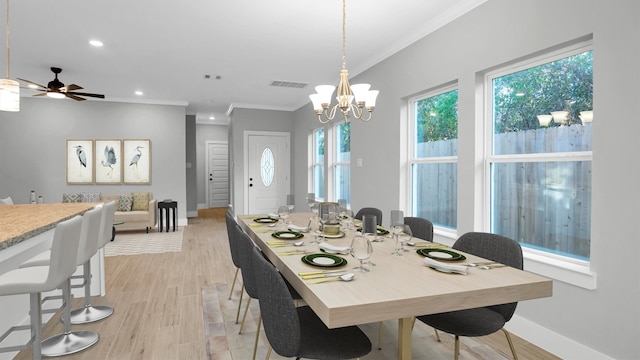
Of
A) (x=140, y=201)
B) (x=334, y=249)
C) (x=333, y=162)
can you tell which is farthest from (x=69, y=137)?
(x=334, y=249)

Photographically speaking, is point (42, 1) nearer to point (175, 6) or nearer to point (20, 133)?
point (175, 6)

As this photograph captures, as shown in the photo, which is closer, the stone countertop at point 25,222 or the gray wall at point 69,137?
the stone countertop at point 25,222

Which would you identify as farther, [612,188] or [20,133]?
[20,133]

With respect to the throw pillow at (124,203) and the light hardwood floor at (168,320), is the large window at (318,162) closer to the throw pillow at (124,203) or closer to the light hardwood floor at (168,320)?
the light hardwood floor at (168,320)

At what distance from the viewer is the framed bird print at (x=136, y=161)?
7.27m

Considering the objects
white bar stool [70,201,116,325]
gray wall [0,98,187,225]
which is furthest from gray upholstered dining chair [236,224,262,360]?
gray wall [0,98,187,225]

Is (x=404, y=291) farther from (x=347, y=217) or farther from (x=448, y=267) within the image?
(x=347, y=217)

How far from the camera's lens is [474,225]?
10.2 feet

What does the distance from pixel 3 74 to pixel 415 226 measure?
20.0 ft

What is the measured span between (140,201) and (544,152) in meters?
6.83

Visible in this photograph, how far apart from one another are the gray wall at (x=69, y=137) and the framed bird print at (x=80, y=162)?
0.10 meters

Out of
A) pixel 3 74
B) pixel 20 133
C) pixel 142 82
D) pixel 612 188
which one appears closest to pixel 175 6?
pixel 142 82

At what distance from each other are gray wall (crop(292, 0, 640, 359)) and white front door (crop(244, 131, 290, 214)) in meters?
4.98

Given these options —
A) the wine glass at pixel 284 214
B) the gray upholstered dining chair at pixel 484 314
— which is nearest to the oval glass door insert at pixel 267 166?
the wine glass at pixel 284 214
